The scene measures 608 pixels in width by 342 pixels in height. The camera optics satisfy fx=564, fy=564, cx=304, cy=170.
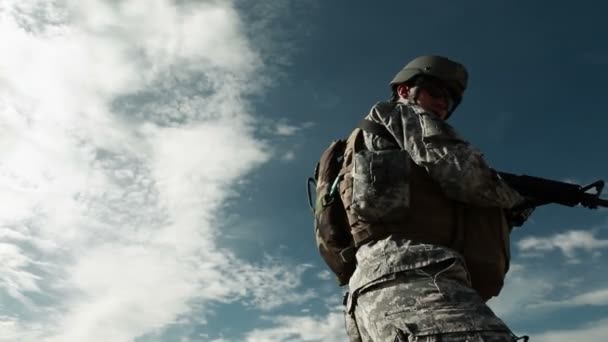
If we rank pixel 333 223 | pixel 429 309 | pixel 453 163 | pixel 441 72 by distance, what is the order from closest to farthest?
pixel 429 309, pixel 453 163, pixel 333 223, pixel 441 72

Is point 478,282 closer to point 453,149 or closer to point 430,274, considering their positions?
point 430,274

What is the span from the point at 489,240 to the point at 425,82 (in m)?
1.54

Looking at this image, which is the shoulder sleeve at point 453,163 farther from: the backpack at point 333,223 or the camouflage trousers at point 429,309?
the backpack at point 333,223

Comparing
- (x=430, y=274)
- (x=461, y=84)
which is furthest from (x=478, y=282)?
(x=461, y=84)

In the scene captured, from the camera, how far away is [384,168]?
435 centimetres

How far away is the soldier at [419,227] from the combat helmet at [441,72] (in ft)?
1.68

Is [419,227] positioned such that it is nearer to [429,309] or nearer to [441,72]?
[429,309]

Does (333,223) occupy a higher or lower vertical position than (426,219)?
higher

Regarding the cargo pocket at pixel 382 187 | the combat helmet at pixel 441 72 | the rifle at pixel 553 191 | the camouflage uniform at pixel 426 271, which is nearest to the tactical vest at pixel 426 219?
the cargo pocket at pixel 382 187

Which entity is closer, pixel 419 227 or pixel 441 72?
pixel 419 227

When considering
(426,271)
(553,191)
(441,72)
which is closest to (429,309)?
(426,271)

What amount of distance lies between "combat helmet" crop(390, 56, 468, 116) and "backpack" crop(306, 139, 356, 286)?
87cm

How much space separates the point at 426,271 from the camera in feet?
12.7

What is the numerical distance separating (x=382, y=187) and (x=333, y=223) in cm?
73
